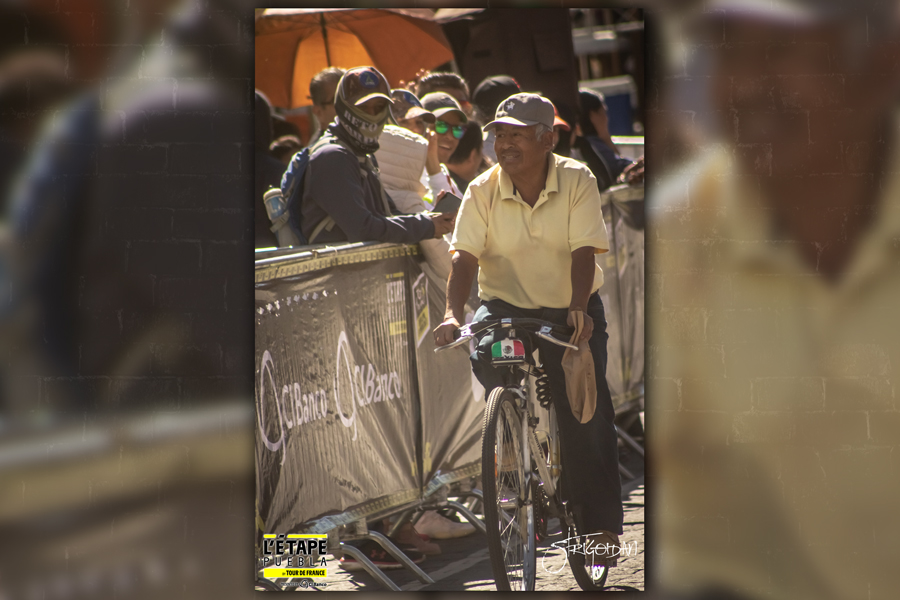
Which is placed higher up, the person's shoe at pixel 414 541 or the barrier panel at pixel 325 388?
the barrier panel at pixel 325 388

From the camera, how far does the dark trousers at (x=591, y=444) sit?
3.71 meters

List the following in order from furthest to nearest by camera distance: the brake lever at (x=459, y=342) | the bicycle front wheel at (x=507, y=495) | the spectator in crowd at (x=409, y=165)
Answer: the spectator in crowd at (x=409, y=165)
the brake lever at (x=459, y=342)
the bicycle front wheel at (x=507, y=495)

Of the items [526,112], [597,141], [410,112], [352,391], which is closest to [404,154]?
[410,112]

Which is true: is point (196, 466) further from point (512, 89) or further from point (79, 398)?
point (512, 89)

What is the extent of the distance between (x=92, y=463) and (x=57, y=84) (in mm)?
1635

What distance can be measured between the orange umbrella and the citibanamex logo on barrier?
1.10 meters

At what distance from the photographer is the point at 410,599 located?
3756 millimetres

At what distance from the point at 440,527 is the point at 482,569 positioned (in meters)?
0.25

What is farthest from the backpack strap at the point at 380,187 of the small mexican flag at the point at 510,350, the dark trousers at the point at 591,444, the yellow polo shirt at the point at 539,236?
the small mexican flag at the point at 510,350

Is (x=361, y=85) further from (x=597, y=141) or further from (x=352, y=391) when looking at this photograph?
(x=352, y=391)

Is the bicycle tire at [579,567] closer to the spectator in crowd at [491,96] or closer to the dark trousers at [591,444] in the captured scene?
the dark trousers at [591,444]

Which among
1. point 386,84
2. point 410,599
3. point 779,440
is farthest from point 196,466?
point 779,440

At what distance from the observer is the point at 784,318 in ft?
12.5

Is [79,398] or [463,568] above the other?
[79,398]
